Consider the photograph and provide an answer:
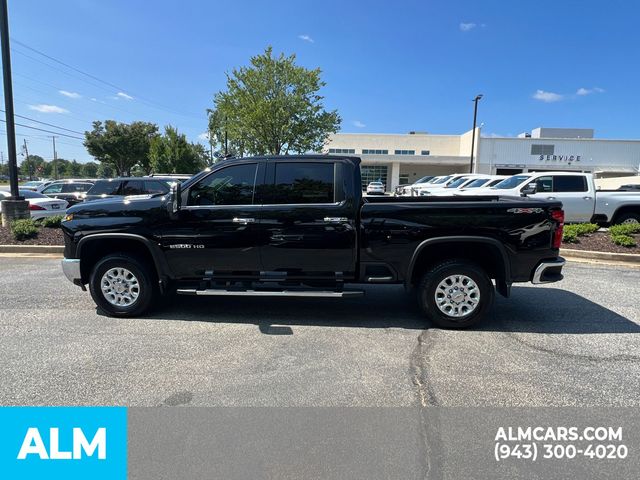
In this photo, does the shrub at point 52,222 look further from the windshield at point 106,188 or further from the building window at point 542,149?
the building window at point 542,149

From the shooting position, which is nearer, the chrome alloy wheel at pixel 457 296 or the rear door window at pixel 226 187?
the chrome alloy wheel at pixel 457 296

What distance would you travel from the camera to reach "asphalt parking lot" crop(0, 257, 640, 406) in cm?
327

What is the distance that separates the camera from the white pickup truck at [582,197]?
11148 mm

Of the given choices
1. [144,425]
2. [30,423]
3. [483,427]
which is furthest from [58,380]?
[483,427]

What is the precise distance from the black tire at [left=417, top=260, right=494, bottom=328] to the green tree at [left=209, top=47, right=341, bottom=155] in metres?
24.1

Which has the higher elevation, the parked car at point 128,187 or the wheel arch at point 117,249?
the parked car at point 128,187

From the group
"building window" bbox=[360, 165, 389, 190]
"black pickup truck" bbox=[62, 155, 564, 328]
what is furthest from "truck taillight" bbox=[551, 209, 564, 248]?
"building window" bbox=[360, 165, 389, 190]

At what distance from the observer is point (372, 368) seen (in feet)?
12.3

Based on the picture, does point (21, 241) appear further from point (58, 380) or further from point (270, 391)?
point (270, 391)

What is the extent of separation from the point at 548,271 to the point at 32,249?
412 inches

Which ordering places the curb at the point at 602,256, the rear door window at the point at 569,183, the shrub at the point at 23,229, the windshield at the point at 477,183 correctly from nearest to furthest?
the curb at the point at 602,256 → the shrub at the point at 23,229 → the rear door window at the point at 569,183 → the windshield at the point at 477,183

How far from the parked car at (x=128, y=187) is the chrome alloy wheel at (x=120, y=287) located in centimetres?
794

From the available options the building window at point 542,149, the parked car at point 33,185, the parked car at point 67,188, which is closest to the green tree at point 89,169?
the parked car at point 33,185

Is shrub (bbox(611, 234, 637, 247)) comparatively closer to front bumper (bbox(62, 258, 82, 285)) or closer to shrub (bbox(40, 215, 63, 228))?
front bumper (bbox(62, 258, 82, 285))
